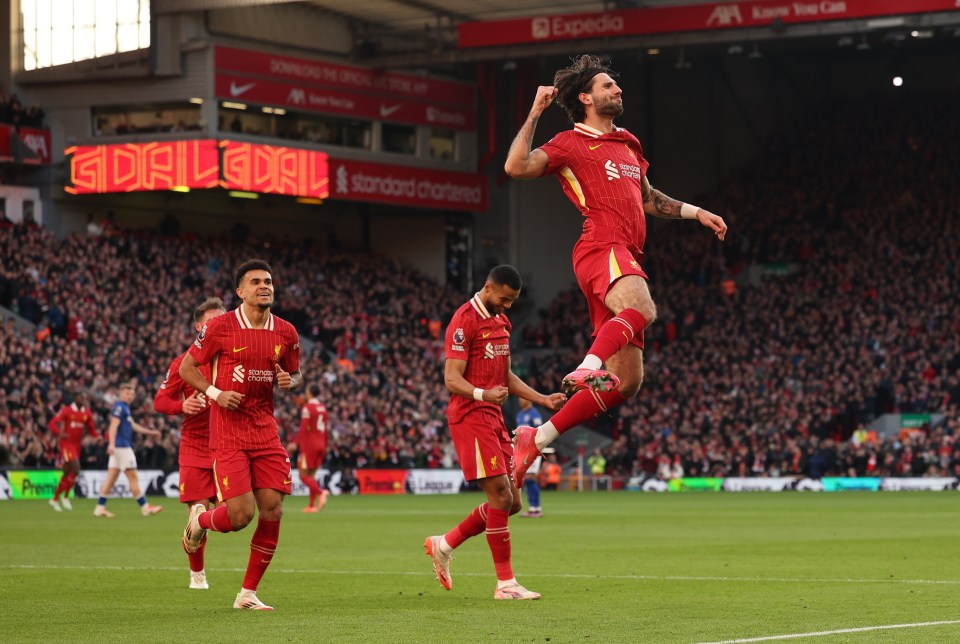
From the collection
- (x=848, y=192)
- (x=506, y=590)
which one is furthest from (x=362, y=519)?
(x=848, y=192)

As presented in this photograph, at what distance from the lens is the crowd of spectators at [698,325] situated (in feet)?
145

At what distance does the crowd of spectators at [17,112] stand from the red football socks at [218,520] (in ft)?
130

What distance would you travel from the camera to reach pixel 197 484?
48.4 feet

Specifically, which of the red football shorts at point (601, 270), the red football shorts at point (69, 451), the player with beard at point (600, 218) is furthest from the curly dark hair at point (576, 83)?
the red football shorts at point (69, 451)

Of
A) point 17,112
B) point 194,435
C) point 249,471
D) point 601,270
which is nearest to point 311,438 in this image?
point 194,435

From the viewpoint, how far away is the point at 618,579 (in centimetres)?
1555

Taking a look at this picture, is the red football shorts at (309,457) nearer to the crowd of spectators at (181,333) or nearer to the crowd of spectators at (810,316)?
the crowd of spectators at (181,333)

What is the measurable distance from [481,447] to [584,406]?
2708 millimetres

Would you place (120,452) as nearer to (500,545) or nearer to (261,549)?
(500,545)

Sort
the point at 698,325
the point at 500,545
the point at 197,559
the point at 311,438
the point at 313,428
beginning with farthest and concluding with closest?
the point at 698,325
the point at 311,438
the point at 313,428
the point at 197,559
the point at 500,545

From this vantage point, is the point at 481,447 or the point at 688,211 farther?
the point at 481,447

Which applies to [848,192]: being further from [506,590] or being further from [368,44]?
[506,590]

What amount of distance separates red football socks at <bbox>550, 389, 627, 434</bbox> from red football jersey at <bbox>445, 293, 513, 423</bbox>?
233 centimetres

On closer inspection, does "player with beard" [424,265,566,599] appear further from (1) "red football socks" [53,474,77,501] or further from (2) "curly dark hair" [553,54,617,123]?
(1) "red football socks" [53,474,77,501]
